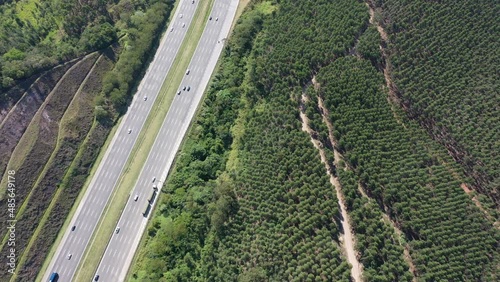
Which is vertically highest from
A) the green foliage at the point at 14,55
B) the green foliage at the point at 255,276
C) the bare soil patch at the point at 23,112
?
the green foliage at the point at 14,55

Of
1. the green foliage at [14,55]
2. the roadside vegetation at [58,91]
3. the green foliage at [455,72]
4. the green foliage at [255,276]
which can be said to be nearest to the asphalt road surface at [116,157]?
the roadside vegetation at [58,91]

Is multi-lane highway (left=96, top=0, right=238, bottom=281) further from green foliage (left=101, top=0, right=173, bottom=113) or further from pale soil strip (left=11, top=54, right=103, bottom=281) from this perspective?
pale soil strip (left=11, top=54, right=103, bottom=281)

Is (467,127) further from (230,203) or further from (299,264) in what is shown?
(230,203)

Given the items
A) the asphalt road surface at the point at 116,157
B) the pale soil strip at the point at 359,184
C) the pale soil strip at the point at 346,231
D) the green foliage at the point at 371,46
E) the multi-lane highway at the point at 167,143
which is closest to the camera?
the pale soil strip at the point at 359,184

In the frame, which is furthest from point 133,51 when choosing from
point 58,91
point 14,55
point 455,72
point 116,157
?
point 455,72

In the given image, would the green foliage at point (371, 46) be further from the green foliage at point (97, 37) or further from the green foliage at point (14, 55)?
the green foliage at point (14, 55)

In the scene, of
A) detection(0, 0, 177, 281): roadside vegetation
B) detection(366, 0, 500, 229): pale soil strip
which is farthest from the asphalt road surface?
detection(366, 0, 500, 229): pale soil strip
